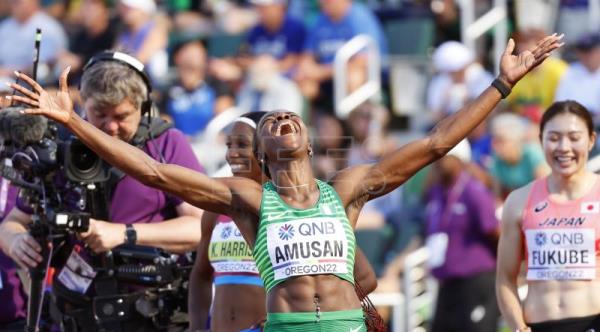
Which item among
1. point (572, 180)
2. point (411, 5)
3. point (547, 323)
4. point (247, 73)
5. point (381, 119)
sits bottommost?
point (547, 323)

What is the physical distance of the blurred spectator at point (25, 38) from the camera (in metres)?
15.6

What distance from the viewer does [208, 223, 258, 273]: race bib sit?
291 inches

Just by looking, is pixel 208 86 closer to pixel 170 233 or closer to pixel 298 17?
pixel 298 17

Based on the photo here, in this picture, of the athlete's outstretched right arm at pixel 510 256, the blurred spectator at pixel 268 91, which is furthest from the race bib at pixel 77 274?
the blurred spectator at pixel 268 91

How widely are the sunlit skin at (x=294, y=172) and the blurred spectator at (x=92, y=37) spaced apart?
903cm

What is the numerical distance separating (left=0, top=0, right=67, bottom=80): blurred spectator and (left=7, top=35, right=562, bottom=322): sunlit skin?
9400 millimetres

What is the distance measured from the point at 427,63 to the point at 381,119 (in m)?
1.44

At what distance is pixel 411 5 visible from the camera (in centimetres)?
1515

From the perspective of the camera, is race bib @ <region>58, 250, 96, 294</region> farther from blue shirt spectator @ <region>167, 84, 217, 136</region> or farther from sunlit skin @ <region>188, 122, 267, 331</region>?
blue shirt spectator @ <region>167, 84, 217, 136</region>

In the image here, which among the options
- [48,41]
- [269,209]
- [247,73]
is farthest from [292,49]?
[269,209]

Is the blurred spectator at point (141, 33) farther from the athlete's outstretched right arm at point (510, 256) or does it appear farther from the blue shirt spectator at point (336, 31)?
the athlete's outstretched right arm at point (510, 256)

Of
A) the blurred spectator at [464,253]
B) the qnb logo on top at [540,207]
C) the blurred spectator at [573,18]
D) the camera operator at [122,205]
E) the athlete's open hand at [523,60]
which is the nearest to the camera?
the athlete's open hand at [523,60]

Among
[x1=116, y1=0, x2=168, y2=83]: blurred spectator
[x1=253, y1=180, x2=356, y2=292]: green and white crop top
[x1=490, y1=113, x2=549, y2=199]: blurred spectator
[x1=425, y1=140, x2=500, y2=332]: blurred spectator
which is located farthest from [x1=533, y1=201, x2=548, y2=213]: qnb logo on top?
[x1=116, y1=0, x2=168, y2=83]: blurred spectator

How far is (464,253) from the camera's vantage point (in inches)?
461
